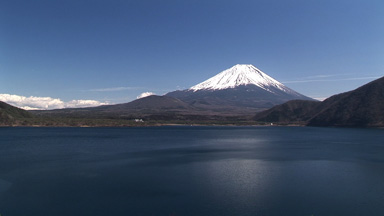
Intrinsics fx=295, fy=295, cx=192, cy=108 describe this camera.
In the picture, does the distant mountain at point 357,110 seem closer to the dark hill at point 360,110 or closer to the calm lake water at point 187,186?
the dark hill at point 360,110

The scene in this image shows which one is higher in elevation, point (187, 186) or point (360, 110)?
point (360, 110)

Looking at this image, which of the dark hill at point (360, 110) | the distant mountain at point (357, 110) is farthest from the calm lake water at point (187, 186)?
the distant mountain at point (357, 110)

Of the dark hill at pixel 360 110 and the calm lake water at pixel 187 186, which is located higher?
the dark hill at pixel 360 110

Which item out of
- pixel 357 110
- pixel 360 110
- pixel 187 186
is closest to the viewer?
pixel 187 186

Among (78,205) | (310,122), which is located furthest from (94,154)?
(310,122)

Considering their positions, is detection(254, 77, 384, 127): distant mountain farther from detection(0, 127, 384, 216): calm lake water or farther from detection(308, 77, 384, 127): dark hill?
detection(0, 127, 384, 216): calm lake water

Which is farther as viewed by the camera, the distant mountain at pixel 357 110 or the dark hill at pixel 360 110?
the distant mountain at pixel 357 110

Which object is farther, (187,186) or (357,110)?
(357,110)

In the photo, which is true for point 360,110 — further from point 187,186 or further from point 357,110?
point 187,186

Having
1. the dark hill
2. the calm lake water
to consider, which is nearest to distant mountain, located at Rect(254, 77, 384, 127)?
the dark hill

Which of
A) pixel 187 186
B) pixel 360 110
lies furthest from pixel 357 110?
pixel 187 186

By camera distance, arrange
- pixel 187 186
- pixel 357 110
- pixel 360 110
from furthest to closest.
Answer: pixel 357 110
pixel 360 110
pixel 187 186

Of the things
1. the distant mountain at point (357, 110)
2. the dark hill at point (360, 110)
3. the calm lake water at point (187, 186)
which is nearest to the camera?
the calm lake water at point (187, 186)
